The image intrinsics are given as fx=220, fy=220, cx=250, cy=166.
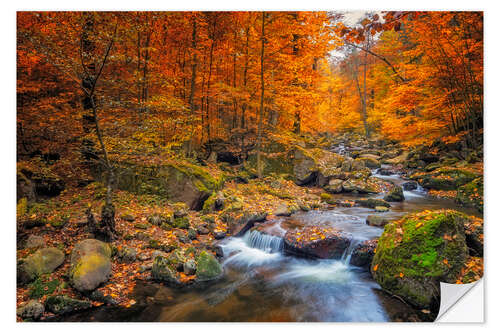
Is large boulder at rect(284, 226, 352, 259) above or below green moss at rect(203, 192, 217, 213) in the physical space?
below

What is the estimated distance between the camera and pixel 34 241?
3320 mm

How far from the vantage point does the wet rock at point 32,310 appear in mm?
2533

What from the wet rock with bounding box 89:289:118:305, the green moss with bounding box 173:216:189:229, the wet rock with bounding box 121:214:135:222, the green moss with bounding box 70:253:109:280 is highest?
the wet rock with bounding box 121:214:135:222

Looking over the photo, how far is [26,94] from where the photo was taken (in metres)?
3.75

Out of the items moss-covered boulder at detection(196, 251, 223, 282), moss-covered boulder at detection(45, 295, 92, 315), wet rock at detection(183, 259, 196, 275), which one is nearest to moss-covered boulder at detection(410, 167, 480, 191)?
moss-covered boulder at detection(196, 251, 223, 282)

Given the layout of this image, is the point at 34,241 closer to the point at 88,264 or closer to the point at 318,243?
the point at 88,264

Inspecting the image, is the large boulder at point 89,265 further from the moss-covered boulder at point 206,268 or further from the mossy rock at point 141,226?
the moss-covered boulder at point 206,268

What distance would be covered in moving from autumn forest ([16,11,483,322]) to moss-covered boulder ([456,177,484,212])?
0.11 feet

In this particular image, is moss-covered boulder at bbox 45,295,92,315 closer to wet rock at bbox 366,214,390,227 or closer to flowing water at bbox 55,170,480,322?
flowing water at bbox 55,170,480,322

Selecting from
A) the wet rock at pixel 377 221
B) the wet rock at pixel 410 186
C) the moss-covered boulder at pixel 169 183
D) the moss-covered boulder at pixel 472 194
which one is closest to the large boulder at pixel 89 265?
the moss-covered boulder at pixel 169 183

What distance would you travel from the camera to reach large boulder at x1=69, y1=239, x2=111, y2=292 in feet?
9.27

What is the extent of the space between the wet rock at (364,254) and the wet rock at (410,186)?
441cm

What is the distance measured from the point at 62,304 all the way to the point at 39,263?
81cm
